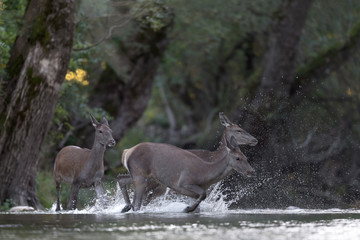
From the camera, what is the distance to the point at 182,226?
41.6 feet

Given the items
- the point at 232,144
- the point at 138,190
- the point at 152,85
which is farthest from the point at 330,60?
the point at 138,190

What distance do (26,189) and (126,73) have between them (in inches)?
425

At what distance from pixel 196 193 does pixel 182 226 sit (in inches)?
134

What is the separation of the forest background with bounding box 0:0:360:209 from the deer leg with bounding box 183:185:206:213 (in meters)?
3.40

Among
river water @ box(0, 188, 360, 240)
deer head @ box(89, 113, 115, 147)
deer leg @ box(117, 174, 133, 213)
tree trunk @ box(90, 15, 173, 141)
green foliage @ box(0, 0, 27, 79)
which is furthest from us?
tree trunk @ box(90, 15, 173, 141)

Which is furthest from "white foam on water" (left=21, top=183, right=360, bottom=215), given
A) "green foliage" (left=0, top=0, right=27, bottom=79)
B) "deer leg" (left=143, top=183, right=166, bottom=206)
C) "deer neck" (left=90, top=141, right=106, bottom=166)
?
"green foliage" (left=0, top=0, right=27, bottom=79)

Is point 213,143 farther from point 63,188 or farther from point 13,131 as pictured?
point 13,131

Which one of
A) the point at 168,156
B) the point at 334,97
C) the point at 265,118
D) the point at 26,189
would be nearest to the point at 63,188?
the point at 26,189

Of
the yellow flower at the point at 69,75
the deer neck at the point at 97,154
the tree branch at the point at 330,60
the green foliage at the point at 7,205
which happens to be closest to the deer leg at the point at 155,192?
the deer neck at the point at 97,154

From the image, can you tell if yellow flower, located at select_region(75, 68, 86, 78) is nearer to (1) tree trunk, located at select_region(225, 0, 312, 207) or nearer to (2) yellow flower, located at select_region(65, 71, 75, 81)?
(2) yellow flower, located at select_region(65, 71, 75, 81)

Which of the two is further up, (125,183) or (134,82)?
(134,82)

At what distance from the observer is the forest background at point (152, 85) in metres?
18.9

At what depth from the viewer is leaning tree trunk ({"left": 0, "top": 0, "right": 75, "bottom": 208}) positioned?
1864cm

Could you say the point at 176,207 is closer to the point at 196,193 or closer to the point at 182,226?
the point at 196,193
